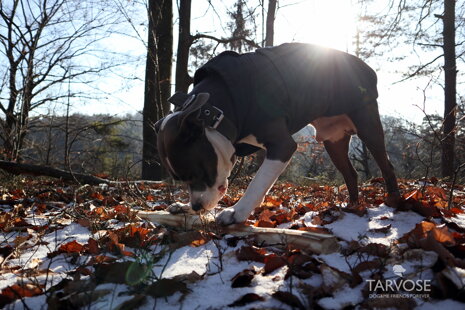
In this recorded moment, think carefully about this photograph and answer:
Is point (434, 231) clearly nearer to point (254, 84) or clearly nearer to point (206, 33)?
point (254, 84)

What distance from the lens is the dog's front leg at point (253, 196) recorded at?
2416 millimetres

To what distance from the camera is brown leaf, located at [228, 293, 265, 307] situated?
132 centimetres

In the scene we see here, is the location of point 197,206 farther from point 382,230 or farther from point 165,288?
point 382,230

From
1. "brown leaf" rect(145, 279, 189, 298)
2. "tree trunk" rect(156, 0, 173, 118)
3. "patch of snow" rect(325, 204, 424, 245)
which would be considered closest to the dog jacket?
"patch of snow" rect(325, 204, 424, 245)

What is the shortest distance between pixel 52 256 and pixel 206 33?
7.67 meters

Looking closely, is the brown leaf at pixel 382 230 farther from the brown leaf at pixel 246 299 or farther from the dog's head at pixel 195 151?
the brown leaf at pixel 246 299

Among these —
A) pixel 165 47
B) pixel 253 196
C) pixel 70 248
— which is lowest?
pixel 70 248

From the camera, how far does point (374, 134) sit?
11.4 feet

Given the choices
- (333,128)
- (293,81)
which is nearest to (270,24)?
(333,128)

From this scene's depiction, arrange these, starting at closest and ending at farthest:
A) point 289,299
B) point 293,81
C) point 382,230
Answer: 1. point 289,299
2. point 382,230
3. point 293,81

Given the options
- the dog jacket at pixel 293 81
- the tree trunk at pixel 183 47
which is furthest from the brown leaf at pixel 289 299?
the tree trunk at pixel 183 47

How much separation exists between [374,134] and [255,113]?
1496mm

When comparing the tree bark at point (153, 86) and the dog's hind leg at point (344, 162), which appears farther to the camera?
the tree bark at point (153, 86)

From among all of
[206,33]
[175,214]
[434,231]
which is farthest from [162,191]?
[206,33]
